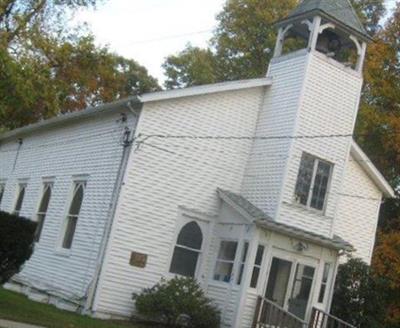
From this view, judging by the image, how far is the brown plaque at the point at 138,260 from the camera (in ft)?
61.0

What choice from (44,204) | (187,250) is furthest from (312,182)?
(44,204)

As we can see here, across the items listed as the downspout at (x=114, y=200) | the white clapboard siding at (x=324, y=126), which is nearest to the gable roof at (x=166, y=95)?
the downspout at (x=114, y=200)

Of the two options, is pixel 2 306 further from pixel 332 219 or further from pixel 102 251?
pixel 332 219

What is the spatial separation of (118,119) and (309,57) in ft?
19.8

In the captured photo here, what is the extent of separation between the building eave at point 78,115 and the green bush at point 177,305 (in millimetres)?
5011

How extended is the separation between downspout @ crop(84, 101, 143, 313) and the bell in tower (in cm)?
583

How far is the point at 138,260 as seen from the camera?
18672 millimetres

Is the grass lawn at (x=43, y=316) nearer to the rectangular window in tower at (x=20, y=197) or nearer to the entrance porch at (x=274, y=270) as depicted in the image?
the entrance porch at (x=274, y=270)

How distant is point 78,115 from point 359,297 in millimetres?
10642

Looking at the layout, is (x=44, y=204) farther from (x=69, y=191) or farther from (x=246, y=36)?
(x=246, y=36)

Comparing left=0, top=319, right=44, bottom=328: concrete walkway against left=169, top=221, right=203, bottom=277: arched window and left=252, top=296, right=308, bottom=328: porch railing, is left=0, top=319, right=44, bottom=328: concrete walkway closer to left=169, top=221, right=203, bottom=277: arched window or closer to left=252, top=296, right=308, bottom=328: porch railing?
left=169, top=221, right=203, bottom=277: arched window

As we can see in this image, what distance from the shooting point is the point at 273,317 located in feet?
61.1

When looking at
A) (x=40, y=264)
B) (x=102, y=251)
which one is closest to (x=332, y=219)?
(x=102, y=251)

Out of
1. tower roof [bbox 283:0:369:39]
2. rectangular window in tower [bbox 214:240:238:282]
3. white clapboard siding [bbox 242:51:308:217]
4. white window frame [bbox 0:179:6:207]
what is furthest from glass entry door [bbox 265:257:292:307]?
white window frame [bbox 0:179:6:207]
